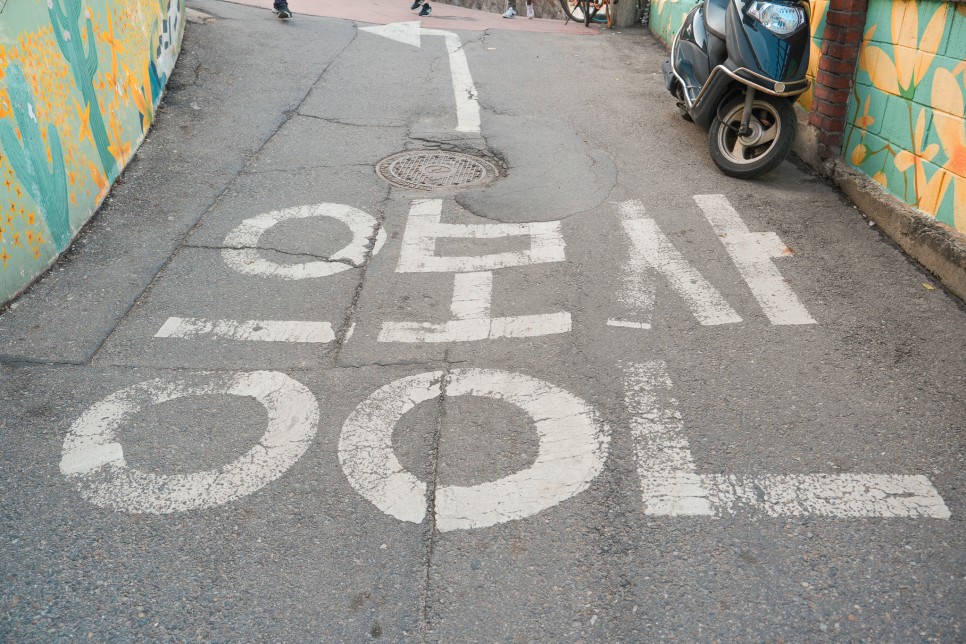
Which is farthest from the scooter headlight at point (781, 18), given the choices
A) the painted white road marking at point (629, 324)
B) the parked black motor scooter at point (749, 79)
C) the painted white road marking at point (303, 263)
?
the painted white road marking at point (303, 263)

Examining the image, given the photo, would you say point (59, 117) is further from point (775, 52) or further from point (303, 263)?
point (775, 52)

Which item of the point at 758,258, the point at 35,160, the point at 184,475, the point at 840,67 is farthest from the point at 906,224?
the point at 35,160

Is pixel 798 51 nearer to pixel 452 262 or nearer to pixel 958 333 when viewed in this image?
pixel 958 333

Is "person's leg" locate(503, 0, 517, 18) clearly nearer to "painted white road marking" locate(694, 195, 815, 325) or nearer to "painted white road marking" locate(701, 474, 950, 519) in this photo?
"painted white road marking" locate(694, 195, 815, 325)

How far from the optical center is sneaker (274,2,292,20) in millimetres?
11016

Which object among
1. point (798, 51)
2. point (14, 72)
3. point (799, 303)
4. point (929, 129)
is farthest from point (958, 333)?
point (14, 72)

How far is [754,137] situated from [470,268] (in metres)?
2.91

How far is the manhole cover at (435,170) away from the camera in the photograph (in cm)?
613

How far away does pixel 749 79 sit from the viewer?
588 centimetres

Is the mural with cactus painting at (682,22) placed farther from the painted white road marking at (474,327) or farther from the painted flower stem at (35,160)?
the painted flower stem at (35,160)

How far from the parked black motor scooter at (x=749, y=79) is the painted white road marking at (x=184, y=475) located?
4.25 metres

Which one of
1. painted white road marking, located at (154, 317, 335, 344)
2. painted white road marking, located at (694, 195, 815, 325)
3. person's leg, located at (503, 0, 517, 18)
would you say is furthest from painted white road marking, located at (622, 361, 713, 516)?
person's leg, located at (503, 0, 517, 18)

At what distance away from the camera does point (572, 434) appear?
11.0 feet

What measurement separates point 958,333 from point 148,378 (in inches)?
167
